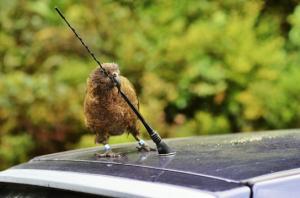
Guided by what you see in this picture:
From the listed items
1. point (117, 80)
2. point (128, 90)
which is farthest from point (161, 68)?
point (117, 80)

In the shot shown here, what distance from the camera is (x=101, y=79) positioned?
7.90ft

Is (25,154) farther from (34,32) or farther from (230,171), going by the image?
(230,171)

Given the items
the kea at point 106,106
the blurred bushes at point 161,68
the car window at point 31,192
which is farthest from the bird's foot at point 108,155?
the blurred bushes at point 161,68

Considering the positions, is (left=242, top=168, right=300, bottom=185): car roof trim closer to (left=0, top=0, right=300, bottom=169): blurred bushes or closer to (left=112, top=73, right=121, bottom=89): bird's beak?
(left=112, top=73, right=121, bottom=89): bird's beak

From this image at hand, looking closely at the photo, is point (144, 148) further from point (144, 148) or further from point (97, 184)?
point (97, 184)

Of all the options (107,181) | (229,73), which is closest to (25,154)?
(229,73)

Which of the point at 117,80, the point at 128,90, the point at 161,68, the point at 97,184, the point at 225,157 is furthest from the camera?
the point at 161,68

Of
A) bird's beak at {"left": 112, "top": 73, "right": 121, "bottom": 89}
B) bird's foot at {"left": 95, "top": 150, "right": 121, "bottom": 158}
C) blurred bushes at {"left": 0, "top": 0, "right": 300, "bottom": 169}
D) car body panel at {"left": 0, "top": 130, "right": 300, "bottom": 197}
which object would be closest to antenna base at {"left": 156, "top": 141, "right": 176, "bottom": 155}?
car body panel at {"left": 0, "top": 130, "right": 300, "bottom": 197}

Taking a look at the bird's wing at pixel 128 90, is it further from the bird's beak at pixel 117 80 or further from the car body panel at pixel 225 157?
the car body panel at pixel 225 157

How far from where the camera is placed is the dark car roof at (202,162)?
1847 mm

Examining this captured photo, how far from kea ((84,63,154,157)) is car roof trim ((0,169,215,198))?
9.1 inches

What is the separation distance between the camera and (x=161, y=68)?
19.4ft

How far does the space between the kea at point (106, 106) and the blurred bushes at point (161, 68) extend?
3.00 meters

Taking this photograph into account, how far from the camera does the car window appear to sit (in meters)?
2.04
